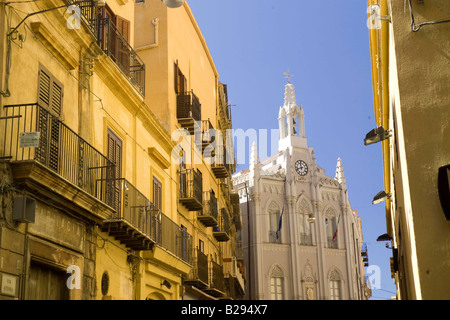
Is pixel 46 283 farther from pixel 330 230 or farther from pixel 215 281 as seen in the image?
pixel 330 230

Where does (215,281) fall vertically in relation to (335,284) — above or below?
below

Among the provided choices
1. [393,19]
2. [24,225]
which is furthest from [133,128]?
[393,19]

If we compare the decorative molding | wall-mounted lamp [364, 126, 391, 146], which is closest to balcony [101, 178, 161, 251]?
the decorative molding

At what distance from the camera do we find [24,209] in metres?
9.80

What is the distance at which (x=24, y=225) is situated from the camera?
1025 centimetres

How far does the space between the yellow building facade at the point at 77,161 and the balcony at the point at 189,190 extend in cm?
265

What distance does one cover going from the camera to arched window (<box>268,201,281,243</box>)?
50.2 meters

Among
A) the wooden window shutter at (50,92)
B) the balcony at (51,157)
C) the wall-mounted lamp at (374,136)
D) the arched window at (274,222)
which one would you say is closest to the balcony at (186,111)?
the wall-mounted lamp at (374,136)

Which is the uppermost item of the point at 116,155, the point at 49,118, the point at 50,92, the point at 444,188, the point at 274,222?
the point at 274,222

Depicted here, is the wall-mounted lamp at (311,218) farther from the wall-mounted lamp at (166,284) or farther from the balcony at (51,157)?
the balcony at (51,157)

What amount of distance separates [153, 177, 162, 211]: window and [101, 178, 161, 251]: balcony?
1.44 m

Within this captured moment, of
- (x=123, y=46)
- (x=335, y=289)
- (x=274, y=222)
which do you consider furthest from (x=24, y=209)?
A: (x=335, y=289)

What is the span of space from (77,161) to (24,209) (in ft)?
7.70

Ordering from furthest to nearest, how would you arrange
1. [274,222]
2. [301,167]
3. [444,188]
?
[301,167]
[274,222]
[444,188]
